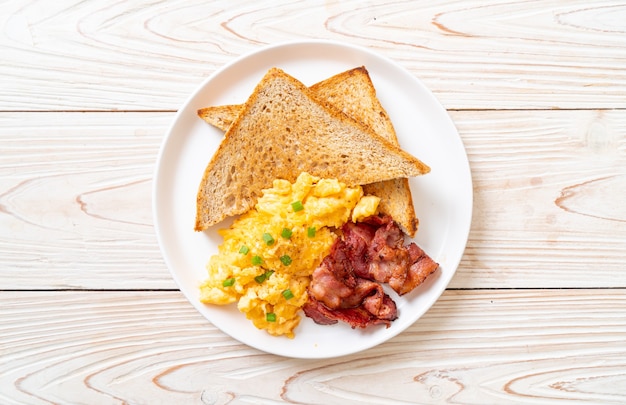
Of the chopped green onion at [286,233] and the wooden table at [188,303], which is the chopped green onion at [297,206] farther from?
the wooden table at [188,303]

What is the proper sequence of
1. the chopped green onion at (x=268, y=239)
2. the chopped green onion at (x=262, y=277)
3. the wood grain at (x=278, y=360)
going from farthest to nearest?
the wood grain at (x=278, y=360) → the chopped green onion at (x=262, y=277) → the chopped green onion at (x=268, y=239)

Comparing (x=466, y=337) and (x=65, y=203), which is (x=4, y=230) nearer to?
(x=65, y=203)

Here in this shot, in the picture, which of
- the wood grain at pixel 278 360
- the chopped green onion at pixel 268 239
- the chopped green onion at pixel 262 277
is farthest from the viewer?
the wood grain at pixel 278 360

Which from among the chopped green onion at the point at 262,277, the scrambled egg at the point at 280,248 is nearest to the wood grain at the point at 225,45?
the scrambled egg at the point at 280,248

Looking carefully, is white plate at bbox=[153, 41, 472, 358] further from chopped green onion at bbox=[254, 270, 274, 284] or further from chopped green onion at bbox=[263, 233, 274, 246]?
chopped green onion at bbox=[263, 233, 274, 246]

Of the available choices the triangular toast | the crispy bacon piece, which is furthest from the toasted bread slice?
the crispy bacon piece

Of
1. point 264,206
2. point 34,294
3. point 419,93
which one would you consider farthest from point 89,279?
point 419,93

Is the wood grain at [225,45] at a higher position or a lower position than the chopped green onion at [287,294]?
higher
